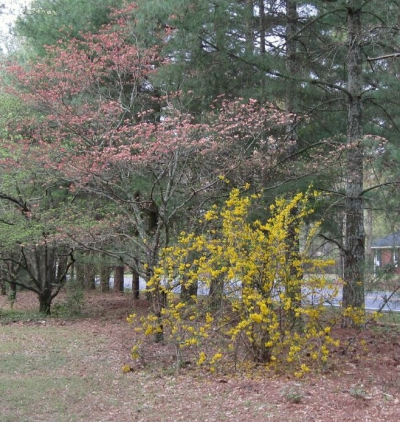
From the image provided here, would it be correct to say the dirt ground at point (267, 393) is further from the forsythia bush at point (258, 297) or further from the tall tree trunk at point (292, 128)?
the tall tree trunk at point (292, 128)

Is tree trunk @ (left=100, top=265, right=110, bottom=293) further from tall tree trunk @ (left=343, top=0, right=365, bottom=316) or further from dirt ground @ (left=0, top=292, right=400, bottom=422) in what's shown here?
tall tree trunk @ (left=343, top=0, right=365, bottom=316)

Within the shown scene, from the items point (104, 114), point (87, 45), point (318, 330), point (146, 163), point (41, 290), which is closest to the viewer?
point (318, 330)

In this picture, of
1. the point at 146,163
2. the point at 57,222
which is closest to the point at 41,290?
the point at 57,222

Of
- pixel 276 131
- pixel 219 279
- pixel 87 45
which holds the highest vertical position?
pixel 87 45

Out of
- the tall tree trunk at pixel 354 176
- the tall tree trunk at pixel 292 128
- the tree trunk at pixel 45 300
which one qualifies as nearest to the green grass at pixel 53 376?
the tall tree trunk at pixel 292 128

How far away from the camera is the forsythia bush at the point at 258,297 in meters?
6.34

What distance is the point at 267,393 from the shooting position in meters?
5.61

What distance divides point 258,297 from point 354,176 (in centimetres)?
350

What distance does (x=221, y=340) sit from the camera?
275 inches

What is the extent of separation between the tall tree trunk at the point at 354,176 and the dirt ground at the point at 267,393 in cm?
105

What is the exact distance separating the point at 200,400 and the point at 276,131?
19.4 feet

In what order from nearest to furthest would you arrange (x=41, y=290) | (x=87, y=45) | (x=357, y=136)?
(x=357, y=136), (x=87, y=45), (x=41, y=290)

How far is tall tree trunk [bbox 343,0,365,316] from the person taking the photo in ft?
28.4

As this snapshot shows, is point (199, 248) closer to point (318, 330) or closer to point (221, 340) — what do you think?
point (221, 340)
